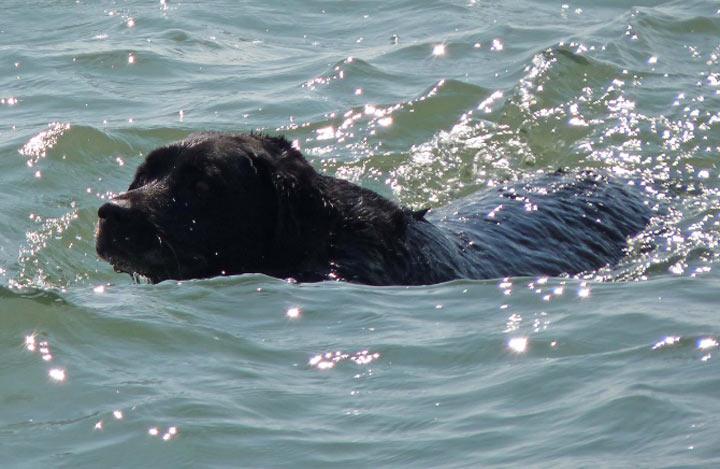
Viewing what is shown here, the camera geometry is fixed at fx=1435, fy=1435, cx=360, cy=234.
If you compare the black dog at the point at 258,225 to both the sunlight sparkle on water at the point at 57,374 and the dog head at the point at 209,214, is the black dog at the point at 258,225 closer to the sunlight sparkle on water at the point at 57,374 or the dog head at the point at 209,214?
the dog head at the point at 209,214

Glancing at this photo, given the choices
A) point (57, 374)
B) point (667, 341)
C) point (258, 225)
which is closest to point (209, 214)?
point (258, 225)

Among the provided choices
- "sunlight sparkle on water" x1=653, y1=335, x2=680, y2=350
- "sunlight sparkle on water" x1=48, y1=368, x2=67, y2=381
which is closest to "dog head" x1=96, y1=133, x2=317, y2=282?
"sunlight sparkle on water" x1=48, y1=368, x2=67, y2=381

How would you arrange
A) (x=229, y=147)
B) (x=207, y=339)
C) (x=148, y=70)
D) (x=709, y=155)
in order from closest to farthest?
(x=207, y=339) → (x=229, y=147) → (x=709, y=155) → (x=148, y=70)

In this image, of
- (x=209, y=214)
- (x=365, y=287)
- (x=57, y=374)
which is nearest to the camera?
(x=57, y=374)

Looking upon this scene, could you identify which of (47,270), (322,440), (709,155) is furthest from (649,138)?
(322,440)

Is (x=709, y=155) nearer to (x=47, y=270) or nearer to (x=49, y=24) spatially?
(x=47, y=270)

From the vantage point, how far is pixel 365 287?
7.03 meters

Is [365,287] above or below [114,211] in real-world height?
below

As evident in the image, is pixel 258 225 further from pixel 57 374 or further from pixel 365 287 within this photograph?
pixel 57 374

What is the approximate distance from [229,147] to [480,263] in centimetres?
149

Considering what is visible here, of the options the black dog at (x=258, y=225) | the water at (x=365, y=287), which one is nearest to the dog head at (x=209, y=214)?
the black dog at (x=258, y=225)

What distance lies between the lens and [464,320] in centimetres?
644

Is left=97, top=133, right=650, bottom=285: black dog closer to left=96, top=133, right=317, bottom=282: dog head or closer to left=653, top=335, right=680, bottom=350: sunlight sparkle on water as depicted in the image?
left=96, top=133, right=317, bottom=282: dog head

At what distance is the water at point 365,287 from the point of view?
5.05 metres
